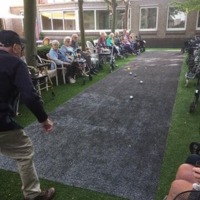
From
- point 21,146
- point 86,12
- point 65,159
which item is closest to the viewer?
point 21,146

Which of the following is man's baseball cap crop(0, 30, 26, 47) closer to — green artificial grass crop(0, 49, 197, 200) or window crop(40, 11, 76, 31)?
green artificial grass crop(0, 49, 197, 200)

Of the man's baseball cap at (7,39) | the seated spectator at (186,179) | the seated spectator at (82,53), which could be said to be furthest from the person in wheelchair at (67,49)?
the seated spectator at (186,179)

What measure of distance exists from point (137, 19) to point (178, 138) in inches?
656

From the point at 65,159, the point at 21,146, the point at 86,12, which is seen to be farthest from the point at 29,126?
the point at 86,12

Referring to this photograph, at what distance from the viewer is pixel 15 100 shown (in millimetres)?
2100

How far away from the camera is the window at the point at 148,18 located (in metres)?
18.5

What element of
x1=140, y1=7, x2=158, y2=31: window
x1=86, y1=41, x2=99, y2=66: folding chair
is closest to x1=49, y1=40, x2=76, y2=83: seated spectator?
x1=86, y1=41, x2=99, y2=66: folding chair

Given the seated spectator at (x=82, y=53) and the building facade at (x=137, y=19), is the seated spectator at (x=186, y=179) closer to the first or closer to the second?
the seated spectator at (x=82, y=53)

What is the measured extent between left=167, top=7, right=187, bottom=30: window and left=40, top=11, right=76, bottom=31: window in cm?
842

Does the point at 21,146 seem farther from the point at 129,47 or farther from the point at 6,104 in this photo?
the point at 129,47

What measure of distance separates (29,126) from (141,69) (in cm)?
611

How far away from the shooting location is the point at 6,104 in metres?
1.97

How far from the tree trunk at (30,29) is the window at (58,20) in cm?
1652

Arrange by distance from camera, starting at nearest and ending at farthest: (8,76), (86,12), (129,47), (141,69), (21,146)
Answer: (8,76) → (21,146) → (141,69) → (129,47) → (86,12)
